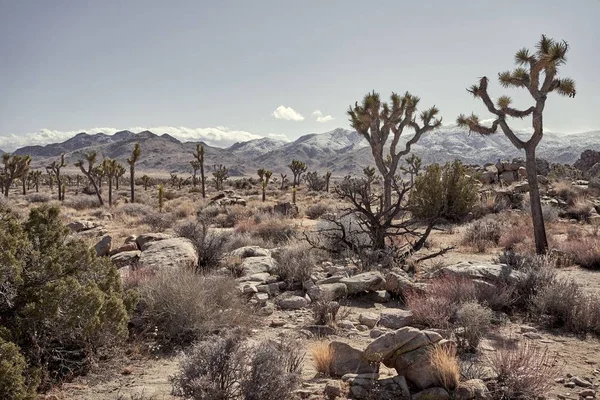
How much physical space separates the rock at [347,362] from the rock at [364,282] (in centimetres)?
286

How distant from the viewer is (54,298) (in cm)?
347

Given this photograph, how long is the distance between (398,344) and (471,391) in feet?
2.49

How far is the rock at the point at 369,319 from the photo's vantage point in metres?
5.85

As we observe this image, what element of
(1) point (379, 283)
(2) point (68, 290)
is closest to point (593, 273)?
(1) point (379, 283)

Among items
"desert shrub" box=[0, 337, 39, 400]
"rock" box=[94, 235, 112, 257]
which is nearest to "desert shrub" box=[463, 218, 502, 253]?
"rock" box=[94, 235, 112, 257]

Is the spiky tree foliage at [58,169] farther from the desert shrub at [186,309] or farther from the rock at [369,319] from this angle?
the rock at [369,319]

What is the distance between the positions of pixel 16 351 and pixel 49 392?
746mm

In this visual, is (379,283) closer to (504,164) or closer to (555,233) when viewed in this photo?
(555,233)

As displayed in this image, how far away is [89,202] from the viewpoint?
30641 millimetres

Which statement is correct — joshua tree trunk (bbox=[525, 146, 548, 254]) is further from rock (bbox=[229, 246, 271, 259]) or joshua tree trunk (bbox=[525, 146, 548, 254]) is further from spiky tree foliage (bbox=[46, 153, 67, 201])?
spiky tree foliage (bbox=[46, 153, 67, 201])

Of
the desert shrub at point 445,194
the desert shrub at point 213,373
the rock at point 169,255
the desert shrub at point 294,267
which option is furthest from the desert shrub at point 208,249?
the desert shrub at point 445,194

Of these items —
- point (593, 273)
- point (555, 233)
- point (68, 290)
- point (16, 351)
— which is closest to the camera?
point (16, 351)

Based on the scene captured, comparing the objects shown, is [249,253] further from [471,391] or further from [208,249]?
[471,391]

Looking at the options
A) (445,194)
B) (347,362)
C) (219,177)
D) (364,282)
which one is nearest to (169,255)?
(364,282)
